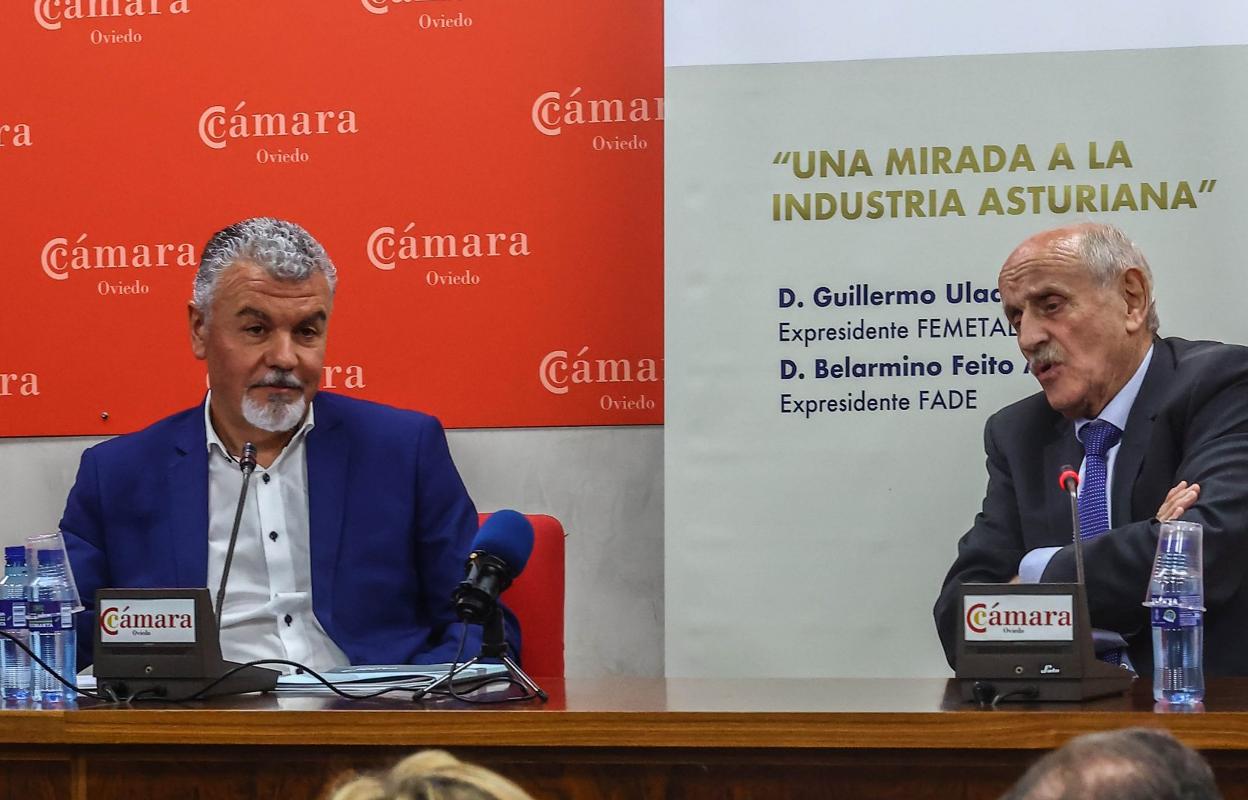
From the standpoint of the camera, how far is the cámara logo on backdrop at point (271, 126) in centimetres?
453

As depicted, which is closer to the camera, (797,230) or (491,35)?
(797,230)

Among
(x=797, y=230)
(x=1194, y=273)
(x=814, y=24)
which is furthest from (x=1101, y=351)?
(x=814, y=24)

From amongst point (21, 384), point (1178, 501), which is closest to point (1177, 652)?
point (1178, 501)

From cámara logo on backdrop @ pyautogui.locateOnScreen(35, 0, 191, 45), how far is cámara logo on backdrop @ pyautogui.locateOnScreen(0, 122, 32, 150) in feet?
0.96

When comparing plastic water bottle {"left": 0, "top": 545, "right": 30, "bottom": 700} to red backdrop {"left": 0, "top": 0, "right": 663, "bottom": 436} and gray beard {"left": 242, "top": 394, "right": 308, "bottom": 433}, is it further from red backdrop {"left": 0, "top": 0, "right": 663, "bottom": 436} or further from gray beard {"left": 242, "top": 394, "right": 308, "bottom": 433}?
red backdrop {"left": 0, "top": 0, "right": 663, "bottom": 436}

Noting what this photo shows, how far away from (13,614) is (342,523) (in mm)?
884

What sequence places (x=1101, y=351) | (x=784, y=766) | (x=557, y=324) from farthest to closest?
(x=557, y=324), (x=1101, y=351), (x=784, y=766)

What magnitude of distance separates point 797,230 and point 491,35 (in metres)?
1.16

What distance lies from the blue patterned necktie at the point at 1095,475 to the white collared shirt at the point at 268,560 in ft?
5.23

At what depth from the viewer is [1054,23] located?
376 centimetres

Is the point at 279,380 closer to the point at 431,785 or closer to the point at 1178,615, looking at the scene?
the point at 1178,615

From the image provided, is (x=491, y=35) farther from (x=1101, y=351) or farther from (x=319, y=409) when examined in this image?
(x=1101, y=351)

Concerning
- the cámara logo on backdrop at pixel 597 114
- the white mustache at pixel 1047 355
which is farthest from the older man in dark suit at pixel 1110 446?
the cámara logo on backdrop at pixel 597 114

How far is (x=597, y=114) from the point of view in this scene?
4418 millimetres
